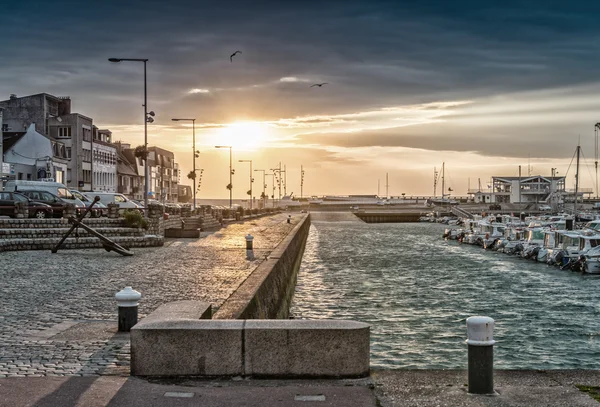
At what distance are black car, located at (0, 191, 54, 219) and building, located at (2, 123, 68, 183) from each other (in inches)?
1202

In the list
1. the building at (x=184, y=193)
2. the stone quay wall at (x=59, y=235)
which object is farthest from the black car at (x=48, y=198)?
the building at (x=184, y=193)

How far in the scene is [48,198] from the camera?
4662 cm

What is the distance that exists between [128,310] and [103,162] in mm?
92115

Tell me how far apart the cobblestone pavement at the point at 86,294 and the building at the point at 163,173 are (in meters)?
99.3

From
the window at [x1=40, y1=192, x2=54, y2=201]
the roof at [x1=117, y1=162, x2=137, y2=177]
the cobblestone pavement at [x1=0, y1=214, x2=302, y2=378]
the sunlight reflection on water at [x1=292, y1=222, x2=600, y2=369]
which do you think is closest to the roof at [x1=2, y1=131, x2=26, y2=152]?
the roof at [x1=117, y1=162, x2=137, y2=177]

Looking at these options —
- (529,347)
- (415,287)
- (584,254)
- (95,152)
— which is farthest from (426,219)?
(529,347)

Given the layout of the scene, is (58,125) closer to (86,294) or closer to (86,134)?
(86,134)

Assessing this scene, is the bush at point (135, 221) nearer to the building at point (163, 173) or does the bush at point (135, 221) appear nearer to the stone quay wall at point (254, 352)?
the stone quay wall at point (254, 352)

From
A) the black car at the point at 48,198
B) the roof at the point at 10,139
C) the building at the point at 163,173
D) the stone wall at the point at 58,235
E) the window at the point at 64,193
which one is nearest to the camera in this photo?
the stone wall at the point at 58,235

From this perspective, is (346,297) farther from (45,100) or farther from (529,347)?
(45,100)

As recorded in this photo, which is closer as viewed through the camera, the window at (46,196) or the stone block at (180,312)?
the stone block at (180,312)

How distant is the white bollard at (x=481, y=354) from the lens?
28.1 feet

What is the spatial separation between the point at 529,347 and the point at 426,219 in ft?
480

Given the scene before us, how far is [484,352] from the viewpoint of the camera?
28.3 ft
